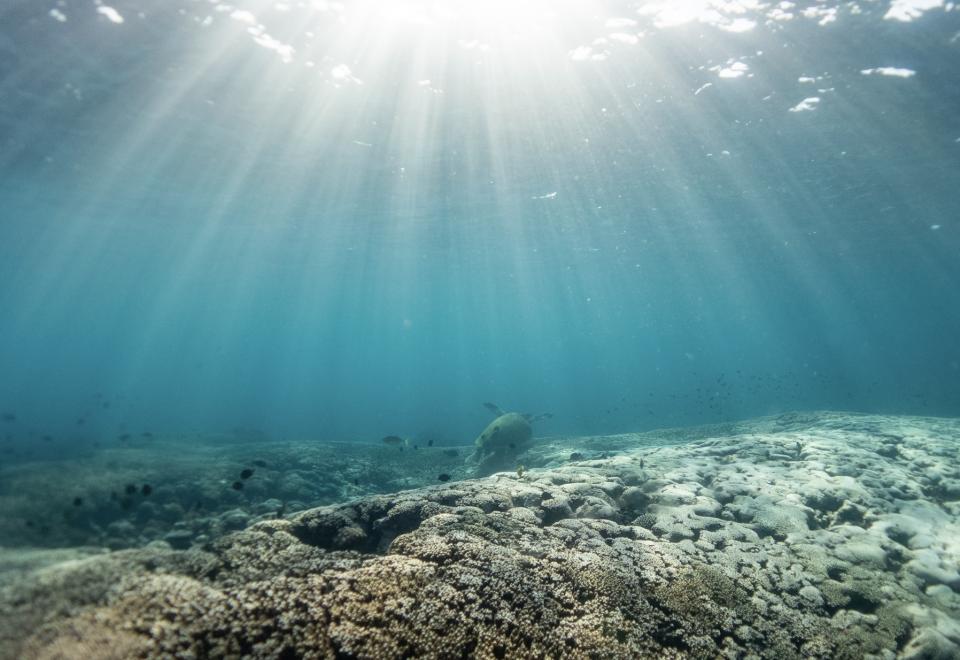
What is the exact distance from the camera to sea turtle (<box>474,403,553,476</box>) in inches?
627

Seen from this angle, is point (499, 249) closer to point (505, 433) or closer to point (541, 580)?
point (505, 433)

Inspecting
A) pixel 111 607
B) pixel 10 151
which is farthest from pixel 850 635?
pixel 10 151

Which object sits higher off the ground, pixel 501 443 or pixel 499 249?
pixel 499 249

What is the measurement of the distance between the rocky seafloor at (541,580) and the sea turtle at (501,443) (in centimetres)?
883

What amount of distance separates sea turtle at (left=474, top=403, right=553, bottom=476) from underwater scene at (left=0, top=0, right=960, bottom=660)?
16cm

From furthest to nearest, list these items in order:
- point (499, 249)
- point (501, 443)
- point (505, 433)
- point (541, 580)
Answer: point (499, 249)
point (505, 433)
point (501, 443)
point (541, 580)

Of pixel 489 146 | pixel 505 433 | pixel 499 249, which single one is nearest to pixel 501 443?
A: pixel 505 433

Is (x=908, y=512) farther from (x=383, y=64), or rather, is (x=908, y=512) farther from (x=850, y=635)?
(x=383, y=64)

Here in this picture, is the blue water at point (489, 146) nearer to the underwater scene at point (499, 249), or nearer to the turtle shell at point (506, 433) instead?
the underwater scene at point (499, 249)

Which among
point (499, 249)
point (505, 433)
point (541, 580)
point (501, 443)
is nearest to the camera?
point (541, 580)

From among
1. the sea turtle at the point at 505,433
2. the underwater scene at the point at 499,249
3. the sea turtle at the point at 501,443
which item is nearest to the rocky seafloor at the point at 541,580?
the underwater scene at the point at 499,249

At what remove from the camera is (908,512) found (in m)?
6.46

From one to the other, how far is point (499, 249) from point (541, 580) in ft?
122

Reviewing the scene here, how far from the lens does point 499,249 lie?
129ft
